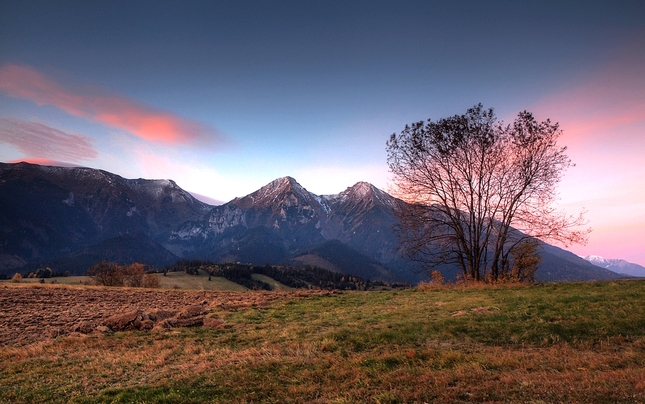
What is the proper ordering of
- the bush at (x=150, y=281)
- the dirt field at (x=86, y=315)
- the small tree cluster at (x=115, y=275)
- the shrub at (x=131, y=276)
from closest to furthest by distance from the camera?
the dirt field at (x=86, y=315), the small tree cluster at (x=115, y=275), the shrub at (x=131, y=276), the bush at (x=150, y=281)

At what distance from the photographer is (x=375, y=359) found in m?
10.3

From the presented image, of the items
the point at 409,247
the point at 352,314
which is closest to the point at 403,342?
the point at 352,314

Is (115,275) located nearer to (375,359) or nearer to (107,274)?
(107,274)

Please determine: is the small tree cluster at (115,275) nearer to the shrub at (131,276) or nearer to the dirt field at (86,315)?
the shrub at (131,276)

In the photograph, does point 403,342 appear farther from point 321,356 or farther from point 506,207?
point 506,207

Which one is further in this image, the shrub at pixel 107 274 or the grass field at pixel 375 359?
the shrub at pixel 107 274

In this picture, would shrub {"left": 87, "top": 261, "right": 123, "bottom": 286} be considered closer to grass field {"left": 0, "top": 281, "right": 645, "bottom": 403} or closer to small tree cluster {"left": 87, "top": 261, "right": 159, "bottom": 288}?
small tree cluster {"left": 87, "top": 261, "right": 159, "bottom": 288}

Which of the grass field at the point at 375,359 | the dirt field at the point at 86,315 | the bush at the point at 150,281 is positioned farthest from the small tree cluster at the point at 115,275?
the grass field at the point at 375,359

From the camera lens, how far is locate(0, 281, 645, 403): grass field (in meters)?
7.79

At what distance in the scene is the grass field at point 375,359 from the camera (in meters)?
7.79

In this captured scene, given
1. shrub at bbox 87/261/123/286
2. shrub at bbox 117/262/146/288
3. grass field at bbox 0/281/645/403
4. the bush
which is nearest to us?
grass field at bbox 0/281/645/403

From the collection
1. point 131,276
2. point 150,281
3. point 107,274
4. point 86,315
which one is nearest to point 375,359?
point 86,315

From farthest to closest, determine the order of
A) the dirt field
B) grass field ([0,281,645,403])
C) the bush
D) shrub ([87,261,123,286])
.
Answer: the bush, shrub ([87,261,123,286]), the dirt field, grass field ([0,281,645,403])

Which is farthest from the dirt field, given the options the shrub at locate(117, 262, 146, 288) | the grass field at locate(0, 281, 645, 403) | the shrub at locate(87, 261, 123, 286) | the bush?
the bush
